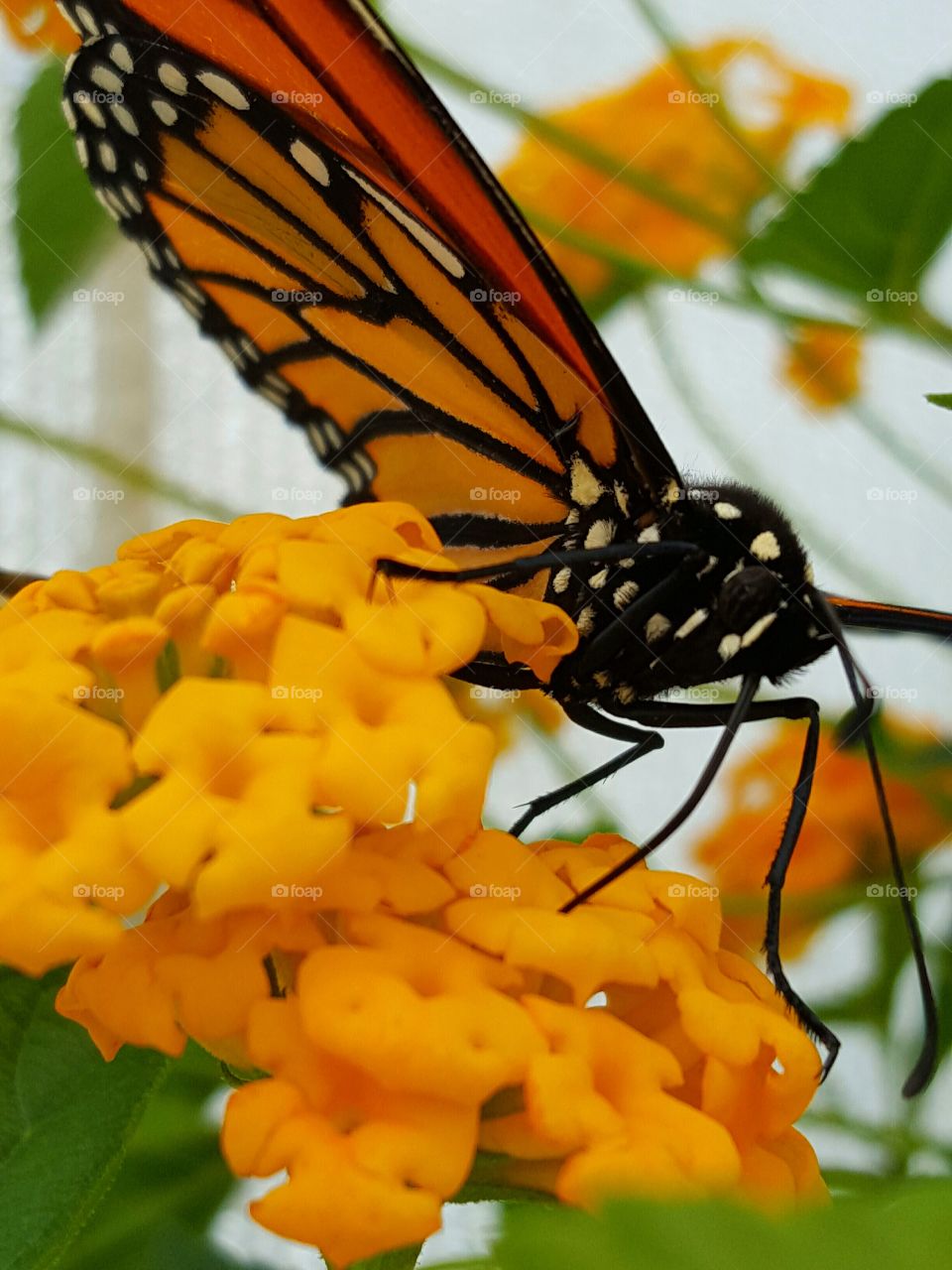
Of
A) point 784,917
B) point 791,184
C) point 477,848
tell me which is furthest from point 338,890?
point 791,184

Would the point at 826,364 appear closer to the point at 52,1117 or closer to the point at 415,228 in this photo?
the point at 415,228

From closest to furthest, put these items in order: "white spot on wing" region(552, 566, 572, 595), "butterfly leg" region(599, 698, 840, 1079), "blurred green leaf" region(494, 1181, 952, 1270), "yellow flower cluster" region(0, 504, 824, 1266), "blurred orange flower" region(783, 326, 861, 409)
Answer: "blurred green leaf" region(494, 1181, 952, 1270)
"yellow flower cluster" region(0, 504, 824, 1266)
"butterfly leg" region(599, 698, 840, 1079)
"white spot on wing" region(552, 566, 572, 595)
"blurred orange flower" region(783, 326, 861, 409)

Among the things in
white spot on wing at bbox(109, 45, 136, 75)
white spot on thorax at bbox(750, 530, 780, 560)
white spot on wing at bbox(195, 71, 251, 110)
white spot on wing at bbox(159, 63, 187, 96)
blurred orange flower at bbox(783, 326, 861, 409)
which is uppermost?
blurred orange flower at bbox(783, 326, 861, 409)

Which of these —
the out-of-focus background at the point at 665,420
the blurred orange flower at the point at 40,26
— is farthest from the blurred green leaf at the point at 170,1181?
the blurred orange flower at the point at 40,26

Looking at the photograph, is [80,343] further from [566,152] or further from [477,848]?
[477,848]

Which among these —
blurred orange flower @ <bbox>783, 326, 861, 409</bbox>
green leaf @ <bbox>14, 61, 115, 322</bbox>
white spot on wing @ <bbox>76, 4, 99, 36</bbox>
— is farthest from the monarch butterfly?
blurred orange flower @ <bbox>783, 326, 861, 409</bbox>

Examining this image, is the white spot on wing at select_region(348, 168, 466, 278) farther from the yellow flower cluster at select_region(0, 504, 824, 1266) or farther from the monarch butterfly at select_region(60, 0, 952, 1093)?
the yellow flower cluster at select_region(0, 504, 824, 1266)

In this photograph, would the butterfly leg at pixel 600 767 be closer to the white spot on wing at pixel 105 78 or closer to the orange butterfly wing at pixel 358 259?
the orange butterfly wing at pixel 358 259
